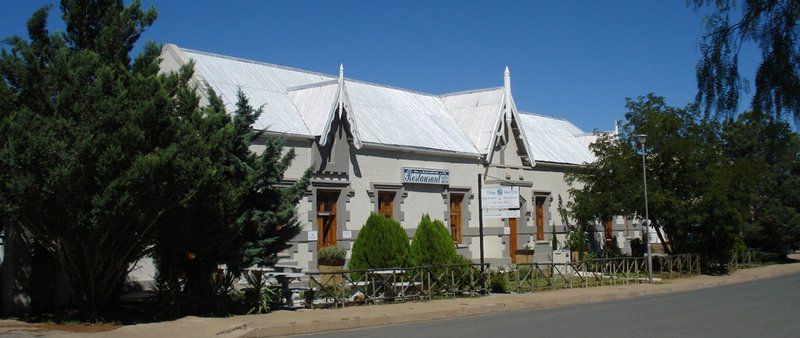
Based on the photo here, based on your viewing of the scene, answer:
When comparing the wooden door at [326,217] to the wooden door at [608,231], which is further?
the wooden door at [608,231]

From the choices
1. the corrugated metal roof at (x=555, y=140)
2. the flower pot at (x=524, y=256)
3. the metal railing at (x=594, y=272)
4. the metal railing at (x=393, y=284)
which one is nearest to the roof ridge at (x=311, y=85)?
the metal railing at (x=393, y=284)

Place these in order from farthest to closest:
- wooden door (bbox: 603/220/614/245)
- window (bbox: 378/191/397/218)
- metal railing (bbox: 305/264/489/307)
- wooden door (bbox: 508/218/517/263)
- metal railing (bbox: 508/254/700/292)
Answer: wooden door (bbox: 603/220/614/245) < wooden door (bbox: 508/218/517/263) < window (bbox: 378/191/397/218) < metal railing (bbox: 508/254/700/292) < metal railing (bbox: 305/264/489/307)

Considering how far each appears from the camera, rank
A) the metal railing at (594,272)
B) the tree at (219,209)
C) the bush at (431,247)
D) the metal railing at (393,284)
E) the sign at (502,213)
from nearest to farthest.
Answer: the tree at (219,209), the metal railing at (393,284), the bush at (431,247), the sign at (502,213), the metal railing at (594,272)

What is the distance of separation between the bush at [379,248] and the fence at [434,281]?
136 centimetres

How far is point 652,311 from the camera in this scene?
18406 millimetres

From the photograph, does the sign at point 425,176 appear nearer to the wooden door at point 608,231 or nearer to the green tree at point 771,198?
the wooden door at point 608,231

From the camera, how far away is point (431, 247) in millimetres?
23641

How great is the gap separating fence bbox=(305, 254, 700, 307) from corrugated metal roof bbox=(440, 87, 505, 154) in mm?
6423

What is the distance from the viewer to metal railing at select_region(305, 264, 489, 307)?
19.6 metres

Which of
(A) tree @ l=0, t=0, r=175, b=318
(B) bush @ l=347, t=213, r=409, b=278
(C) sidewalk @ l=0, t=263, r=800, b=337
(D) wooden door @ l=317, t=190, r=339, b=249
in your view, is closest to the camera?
(A) tree @ l=0, t=0, r=175, b=318

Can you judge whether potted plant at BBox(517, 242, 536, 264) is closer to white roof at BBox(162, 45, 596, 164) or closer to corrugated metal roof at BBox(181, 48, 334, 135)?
white roof at BBox(162, 45, 596, 164)

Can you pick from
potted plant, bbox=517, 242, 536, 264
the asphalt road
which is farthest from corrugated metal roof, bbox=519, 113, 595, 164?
the asphalt road

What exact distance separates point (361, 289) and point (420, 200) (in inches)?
341

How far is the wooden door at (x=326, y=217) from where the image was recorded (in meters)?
25.6
